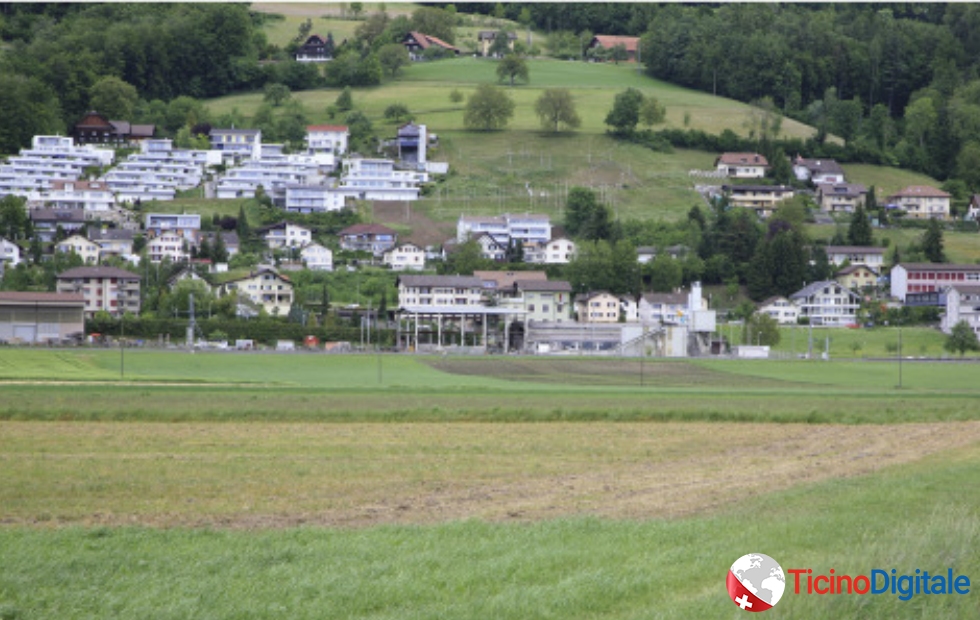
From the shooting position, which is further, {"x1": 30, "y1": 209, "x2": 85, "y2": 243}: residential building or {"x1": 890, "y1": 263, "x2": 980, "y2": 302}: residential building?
{"x1": 30, "y1": 209, "x2": 85, "y2": 243}: residential building

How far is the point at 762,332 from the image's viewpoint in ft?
229

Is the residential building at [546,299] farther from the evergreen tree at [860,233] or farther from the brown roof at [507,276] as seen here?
the evergreen tree at [860,233]

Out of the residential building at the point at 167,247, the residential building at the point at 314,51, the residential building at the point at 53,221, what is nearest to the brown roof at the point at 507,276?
the residential building at the point at 167,247

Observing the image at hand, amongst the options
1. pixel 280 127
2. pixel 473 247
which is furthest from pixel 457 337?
pixel 280 127

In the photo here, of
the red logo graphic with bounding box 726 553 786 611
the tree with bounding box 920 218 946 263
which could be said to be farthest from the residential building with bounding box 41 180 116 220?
the red logo graphic with bounding box 726 553 786 611

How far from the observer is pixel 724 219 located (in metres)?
87.2

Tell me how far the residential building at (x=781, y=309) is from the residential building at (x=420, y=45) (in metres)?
76.2

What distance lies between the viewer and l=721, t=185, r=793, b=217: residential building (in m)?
100

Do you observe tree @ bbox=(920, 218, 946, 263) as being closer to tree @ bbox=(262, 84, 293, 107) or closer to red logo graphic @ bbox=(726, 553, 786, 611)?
tree @ bbox=(262, 84, 293, 107)

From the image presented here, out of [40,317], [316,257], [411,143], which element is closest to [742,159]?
[411,143]

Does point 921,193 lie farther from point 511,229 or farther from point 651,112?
point 511,229

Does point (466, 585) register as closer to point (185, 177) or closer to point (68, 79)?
point (185, 177)

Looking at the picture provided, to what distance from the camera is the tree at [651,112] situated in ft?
370

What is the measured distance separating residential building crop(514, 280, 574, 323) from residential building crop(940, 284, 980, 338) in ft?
73.8
